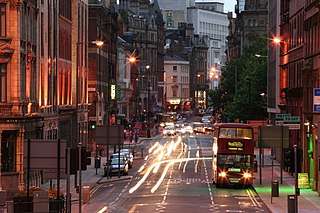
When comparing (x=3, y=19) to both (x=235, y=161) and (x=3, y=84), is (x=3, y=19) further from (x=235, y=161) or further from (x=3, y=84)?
(x=235, y=161)

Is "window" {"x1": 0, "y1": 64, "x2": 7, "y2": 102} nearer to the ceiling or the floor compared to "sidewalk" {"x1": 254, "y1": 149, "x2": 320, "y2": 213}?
nearer to the ceiling

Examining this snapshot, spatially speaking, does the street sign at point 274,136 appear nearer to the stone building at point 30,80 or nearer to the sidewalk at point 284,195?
the sidewalk at point 284,195

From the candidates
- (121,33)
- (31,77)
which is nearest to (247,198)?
(31,77)

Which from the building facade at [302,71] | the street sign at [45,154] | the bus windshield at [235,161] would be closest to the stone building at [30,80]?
the bus windshield at [235,161]

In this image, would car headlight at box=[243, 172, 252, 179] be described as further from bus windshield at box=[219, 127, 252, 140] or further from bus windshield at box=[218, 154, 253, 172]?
bus windshield at box=[219, 127, 252, 140]

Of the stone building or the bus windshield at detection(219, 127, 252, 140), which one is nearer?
the stone building

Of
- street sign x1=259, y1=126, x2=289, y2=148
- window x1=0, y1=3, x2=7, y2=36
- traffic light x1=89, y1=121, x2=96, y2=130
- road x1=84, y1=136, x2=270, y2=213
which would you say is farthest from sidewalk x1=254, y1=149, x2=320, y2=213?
traffic light x1=89, y1=121, x2=96, y2=130

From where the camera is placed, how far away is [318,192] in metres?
63.9

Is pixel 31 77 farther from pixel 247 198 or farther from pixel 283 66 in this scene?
pixel 283 66

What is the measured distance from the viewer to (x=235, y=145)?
68938 millimetres

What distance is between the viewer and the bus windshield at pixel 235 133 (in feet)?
222

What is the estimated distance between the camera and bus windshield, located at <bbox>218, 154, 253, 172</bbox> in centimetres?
6906

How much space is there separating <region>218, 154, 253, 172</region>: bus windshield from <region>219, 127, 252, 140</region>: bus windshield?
1.34 meters

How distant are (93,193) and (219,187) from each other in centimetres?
897
